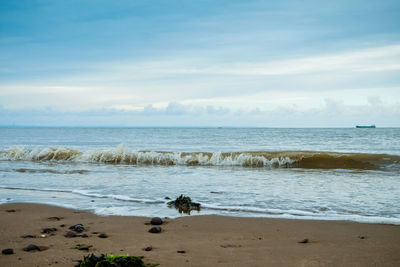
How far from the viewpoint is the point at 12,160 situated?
1820cm

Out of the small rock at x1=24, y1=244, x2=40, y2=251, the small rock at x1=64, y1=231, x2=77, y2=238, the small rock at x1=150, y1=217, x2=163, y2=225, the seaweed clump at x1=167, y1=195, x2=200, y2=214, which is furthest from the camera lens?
the seaweed clump at x1=167, y1=195, x2=200, y2=214

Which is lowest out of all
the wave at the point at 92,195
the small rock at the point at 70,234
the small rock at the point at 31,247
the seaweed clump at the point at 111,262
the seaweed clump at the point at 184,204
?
the wave at the point at 92,195

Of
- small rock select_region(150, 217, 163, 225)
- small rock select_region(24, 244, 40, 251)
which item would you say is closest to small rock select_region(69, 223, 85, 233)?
small rock select_region(24, 244, 40, 251)

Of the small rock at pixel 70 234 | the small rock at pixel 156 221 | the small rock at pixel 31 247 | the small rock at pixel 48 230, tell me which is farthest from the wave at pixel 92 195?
the small rock at pixel 31 247

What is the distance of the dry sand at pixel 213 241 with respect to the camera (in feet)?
11.8

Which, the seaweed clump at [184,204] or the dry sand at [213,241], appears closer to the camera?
the dry sand at [213,241]

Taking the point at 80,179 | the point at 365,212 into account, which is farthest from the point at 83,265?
the point at 80,179

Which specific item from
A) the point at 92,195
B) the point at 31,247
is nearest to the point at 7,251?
the point at 31,247

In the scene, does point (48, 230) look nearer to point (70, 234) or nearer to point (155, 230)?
point (70, 234)

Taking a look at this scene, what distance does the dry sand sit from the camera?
3.59 m

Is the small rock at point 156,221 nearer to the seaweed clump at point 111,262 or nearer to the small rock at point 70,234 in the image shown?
the small rock at point 70,234

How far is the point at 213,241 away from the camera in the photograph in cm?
440

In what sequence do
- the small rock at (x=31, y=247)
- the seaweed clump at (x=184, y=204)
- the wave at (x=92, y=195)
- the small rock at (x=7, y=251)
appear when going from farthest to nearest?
the wave at (x=92, y=195) → the seaweed clump at (x=184, y=204) → the small rock at (x=31, y=247) → the small rock at (x=7, y=251)

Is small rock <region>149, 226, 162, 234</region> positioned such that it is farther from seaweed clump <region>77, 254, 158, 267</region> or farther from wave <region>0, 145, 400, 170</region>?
wave <region>0, 145, 400, 170</region>
